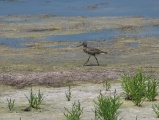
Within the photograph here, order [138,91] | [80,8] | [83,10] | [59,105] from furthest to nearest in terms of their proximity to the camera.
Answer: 1. [80,8]
2. [83,10]
3. [59,105]
4. [138,91]

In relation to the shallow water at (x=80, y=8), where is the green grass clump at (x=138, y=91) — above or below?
below

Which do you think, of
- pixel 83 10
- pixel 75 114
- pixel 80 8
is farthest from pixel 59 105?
pixel 80 8

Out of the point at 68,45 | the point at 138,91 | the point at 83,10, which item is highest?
the point at 83,10

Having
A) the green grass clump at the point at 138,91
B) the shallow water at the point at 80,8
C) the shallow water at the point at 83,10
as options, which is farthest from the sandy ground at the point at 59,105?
the shallow water at the point at 80,8

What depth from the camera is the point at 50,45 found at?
2709 centimetres

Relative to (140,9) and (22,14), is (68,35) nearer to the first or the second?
(22,14)

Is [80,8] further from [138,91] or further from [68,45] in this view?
[138,91]

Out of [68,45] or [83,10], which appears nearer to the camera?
[68,45]

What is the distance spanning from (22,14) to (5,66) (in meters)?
23.4

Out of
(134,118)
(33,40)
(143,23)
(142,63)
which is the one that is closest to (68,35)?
(33,40)

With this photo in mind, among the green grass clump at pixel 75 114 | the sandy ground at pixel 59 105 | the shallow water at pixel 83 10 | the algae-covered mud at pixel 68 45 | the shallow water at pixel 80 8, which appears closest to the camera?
the green grass clump at pixel 75 114

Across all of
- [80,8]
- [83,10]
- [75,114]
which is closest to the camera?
[75,114]

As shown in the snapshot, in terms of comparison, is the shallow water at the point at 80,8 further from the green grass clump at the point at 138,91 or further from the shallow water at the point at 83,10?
the green grass clump at the point at 138,91

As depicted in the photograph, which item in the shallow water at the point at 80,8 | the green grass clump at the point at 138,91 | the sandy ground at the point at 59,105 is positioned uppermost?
the shallow water at the point at 80,8
